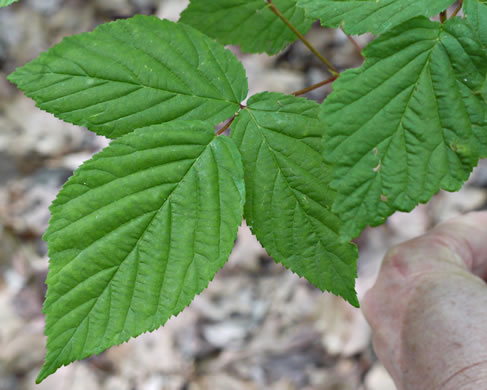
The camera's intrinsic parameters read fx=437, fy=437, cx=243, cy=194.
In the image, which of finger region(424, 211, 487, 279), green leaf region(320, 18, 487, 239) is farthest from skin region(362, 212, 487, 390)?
green leaf region(320, 18, 487, 239)

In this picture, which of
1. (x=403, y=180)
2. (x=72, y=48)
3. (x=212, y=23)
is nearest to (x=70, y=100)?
(x=72, y=48)

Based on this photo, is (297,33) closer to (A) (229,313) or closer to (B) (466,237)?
(B) (466,237)

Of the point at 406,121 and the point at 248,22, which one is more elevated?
the point at 248,22

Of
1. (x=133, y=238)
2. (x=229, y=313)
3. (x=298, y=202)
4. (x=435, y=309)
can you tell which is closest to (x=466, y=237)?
→ (x=435, y=309)

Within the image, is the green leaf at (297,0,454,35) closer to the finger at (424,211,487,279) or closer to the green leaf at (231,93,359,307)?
the green leaf at (231,93,359,307)

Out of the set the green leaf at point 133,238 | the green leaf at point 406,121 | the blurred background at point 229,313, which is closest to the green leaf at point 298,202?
the green leaf at point 133,238

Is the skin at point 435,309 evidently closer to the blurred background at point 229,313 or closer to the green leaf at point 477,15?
the green leaf at point 477,15
